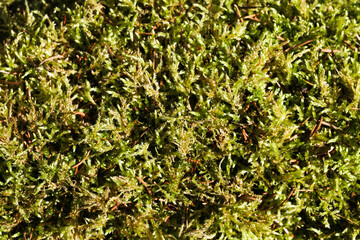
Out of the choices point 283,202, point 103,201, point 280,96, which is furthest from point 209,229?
point 280,96

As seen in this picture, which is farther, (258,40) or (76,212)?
(258,40)

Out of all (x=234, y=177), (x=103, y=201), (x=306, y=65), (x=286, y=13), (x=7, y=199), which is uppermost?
(x=286, y=13)

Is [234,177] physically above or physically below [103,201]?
above

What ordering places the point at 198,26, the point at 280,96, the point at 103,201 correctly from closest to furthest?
the point at 103,201 < the point at 280,96 < the point at 198,26

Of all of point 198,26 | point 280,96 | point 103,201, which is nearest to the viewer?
point 103,201

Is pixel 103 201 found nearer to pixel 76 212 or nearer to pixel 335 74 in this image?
pixel 76 212

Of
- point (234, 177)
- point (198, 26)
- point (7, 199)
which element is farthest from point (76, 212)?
point (198, 26)
